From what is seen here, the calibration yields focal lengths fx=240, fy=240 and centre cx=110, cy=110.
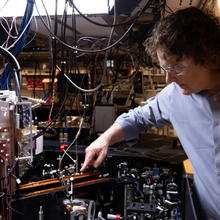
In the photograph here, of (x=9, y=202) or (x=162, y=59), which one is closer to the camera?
(x=162, y=59)

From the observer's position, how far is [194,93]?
1127mm

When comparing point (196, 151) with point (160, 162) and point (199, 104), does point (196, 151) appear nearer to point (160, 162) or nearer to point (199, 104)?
point (199, 104)

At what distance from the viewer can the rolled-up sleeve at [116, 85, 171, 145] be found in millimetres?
1289

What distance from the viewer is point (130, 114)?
133 centimetres

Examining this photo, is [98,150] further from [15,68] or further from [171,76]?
[15,68]

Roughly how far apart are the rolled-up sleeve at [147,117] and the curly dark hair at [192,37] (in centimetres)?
33

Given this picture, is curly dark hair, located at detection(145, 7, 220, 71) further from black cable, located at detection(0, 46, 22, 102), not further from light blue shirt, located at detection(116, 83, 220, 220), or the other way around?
black cable, located at detection(0, 46, 22, 102)

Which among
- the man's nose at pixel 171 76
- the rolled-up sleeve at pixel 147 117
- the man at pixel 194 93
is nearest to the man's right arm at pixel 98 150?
the man at pixel 194 93

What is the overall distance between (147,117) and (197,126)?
284mm

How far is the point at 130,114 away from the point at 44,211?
0.93 m

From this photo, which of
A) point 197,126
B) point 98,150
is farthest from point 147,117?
point 98,150

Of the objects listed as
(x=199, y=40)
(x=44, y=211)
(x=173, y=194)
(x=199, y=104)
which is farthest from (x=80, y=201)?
(x=199, y=40)

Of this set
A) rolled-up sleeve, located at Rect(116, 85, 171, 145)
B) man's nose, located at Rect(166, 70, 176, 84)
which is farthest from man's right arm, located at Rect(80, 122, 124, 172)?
man's nose, located at Rect(166, 70, 176, 84)

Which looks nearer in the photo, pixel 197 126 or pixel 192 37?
pixel 192 37
